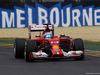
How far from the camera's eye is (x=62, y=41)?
16547mm

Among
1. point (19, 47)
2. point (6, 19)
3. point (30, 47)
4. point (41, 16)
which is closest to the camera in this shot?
point (30, 47)

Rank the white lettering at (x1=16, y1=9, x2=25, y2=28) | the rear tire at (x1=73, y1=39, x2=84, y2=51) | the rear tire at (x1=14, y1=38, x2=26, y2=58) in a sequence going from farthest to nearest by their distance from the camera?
1. the white lettering at (x1=16, y1=9, x2=25, y2=28)
2. the rear tire at (x1=14, y1=38, x2=26, y2=58)
3. the rear tire at (x1=73, y1=39, x2=84, y2=51)

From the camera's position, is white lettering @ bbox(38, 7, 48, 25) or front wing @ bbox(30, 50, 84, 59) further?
white lettering @ bbox(38, 7, 48, 25)

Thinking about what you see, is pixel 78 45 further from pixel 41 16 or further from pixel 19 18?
pixel 19 18

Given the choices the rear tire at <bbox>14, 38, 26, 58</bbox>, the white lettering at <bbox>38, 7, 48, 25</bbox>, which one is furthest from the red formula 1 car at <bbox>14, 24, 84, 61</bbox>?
the white lettering at <bbox>38, 7, 48, 25</bbox>

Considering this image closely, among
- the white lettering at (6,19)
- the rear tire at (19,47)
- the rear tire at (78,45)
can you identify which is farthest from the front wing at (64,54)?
the white lettering at (6,19)

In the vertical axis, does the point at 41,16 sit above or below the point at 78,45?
above

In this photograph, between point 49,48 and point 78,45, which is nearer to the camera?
point 49,48

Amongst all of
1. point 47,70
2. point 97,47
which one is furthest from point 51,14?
point 47,70

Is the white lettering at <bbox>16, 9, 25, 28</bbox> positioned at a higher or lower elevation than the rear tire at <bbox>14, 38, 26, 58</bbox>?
higher

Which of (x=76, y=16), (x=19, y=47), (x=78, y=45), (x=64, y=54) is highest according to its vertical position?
(x=76, y=16)

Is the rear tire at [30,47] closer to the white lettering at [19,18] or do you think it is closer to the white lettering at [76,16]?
the white lettering at [19,18]

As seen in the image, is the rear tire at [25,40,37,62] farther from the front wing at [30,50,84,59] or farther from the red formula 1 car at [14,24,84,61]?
the front wing at [30,50,84,59]

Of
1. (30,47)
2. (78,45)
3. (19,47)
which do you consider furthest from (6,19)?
(30,47)
